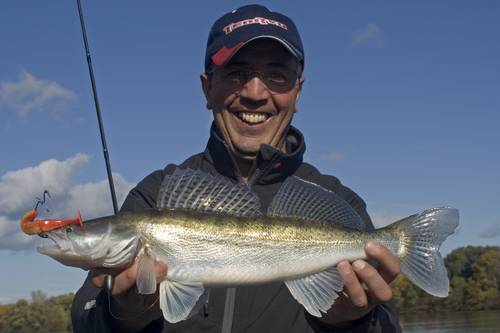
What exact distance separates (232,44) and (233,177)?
1.34 meters

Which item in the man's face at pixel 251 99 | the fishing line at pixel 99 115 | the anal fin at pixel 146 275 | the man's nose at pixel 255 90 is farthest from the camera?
the fishing line at pixel 99 115

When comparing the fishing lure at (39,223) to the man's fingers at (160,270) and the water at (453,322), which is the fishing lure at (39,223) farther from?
the water at (453,322)

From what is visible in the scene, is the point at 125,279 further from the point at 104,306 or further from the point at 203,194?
the point at 203,194

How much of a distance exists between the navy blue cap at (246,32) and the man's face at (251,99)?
109 millimetres

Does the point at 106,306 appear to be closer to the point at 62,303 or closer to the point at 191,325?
the point at 191,325

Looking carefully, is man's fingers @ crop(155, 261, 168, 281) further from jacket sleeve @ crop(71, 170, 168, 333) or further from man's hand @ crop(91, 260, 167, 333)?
jacket sleeve @ crop(71, 170, 168, 333)

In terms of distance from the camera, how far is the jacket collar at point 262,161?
633cm

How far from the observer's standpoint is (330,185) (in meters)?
6.59

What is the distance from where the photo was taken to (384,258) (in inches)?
211

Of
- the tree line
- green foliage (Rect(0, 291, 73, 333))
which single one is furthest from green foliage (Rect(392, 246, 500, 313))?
green foliage (Rect(0, 291, 73, 333))

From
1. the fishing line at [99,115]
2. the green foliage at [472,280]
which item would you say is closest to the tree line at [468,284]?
the green foliage at [472,280]

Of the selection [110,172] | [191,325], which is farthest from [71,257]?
[110,172]

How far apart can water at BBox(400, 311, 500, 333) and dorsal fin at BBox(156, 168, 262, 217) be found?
58862 millimetres

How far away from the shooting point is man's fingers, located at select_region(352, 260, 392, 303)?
17.4ft
